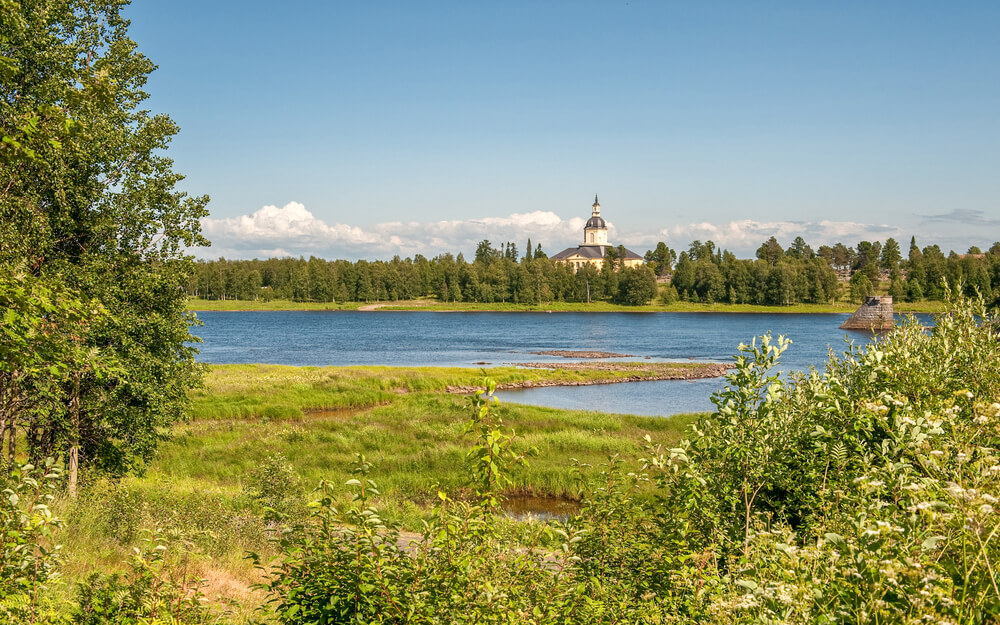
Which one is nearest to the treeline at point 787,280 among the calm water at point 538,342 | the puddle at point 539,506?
the calm water at point 538,342

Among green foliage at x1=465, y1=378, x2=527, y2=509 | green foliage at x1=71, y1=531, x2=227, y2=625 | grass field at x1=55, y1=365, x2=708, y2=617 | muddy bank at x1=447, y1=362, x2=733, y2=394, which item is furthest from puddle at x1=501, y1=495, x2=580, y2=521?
muddy bank at x1=447, y1=362, x2=733, y2=394

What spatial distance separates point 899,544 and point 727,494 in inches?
144

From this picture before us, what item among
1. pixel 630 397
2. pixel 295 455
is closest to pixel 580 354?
pixel 630 397

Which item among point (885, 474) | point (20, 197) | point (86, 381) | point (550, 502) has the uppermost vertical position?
point (20, 197)

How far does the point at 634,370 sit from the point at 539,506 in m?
41.7

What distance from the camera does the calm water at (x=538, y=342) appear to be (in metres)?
51.2

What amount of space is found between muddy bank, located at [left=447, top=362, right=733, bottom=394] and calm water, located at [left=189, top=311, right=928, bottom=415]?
1.88 m

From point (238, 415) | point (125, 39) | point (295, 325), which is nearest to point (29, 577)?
point (125, 39)

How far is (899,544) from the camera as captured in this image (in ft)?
10.3

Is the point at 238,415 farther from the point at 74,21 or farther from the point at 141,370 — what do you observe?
the point at 74,21

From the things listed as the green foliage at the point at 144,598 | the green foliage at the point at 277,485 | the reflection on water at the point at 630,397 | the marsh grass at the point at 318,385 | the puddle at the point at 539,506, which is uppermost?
the green foliage at the point at 144,598

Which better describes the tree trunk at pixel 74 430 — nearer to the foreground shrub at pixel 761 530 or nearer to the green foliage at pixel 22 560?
the green foliage at pixel 22 560

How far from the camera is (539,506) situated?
22.6 m

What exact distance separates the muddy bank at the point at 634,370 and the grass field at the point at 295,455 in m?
9.09
